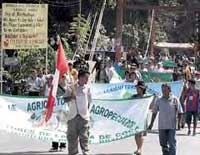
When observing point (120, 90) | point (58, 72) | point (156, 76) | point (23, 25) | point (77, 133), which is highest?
point (23, 25)

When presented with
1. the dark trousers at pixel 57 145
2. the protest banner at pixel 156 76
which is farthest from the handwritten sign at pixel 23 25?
the protest banner at pixel 156 76

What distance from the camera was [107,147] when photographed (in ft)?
49.5

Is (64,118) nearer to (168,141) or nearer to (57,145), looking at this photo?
(57,145)

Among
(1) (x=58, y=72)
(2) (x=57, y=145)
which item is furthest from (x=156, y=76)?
(1) (x=58, y=72)

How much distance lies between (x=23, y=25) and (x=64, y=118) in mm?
5640

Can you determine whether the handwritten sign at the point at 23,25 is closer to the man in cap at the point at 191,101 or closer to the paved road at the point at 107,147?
the paved road at the point at 107,147

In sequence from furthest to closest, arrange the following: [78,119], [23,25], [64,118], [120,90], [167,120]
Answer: [120,90], [23,25], [64,118], [167,120], [78,119]

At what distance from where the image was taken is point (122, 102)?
46.5ft

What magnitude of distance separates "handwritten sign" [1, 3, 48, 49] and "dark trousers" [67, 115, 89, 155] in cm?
739

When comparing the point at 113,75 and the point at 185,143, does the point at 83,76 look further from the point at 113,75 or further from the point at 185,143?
the point at 113,75

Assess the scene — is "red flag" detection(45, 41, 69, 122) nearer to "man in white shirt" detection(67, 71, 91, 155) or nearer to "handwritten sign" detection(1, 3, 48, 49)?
"man in white shirt" detection(67, 71, 91, 155)

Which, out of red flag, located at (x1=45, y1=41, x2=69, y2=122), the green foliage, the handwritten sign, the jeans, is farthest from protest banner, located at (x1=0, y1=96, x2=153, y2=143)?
the green foliage

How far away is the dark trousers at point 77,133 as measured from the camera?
1177 centimetres

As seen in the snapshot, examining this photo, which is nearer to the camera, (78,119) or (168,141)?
(78,119)
